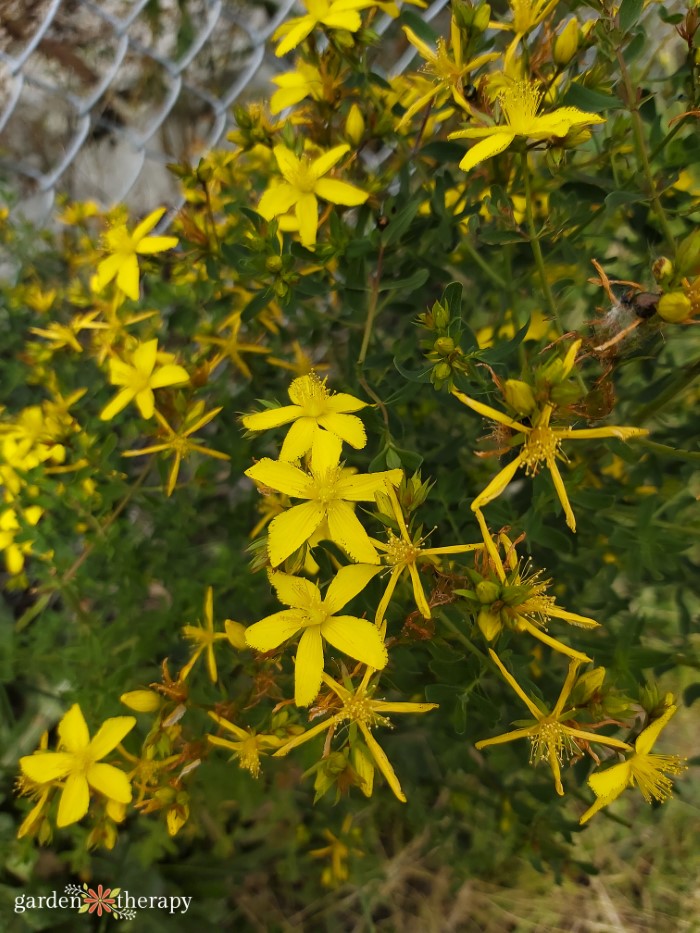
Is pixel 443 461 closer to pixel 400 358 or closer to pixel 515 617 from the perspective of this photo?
pixel 400 358

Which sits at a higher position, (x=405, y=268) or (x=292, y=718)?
(x=405, y=268)

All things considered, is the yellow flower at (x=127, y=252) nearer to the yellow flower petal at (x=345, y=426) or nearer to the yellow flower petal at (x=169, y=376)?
the yellow flower petal at (x=169, y=376)

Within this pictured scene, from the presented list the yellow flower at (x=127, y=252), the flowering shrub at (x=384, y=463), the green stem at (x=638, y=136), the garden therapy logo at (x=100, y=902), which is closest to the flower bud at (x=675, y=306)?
the flowering shrub at (x=384, y=463)

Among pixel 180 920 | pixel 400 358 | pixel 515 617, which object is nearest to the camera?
pixel 515 617

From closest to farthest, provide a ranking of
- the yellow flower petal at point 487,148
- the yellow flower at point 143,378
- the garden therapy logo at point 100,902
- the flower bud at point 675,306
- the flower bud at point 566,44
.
→ the flower bud at point 675,306, the yellow flower petal at point 487,148, the flower bud at point 566,44, the yellow flower at point 143,378, the garden therapy logo at point 100,902

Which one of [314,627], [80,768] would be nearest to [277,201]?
[314,627]

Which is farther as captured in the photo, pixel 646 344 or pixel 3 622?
pixel 3 622

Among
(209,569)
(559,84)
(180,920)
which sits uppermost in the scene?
(559,84)

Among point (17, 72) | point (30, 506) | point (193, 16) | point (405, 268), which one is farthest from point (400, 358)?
point (193, 16)
